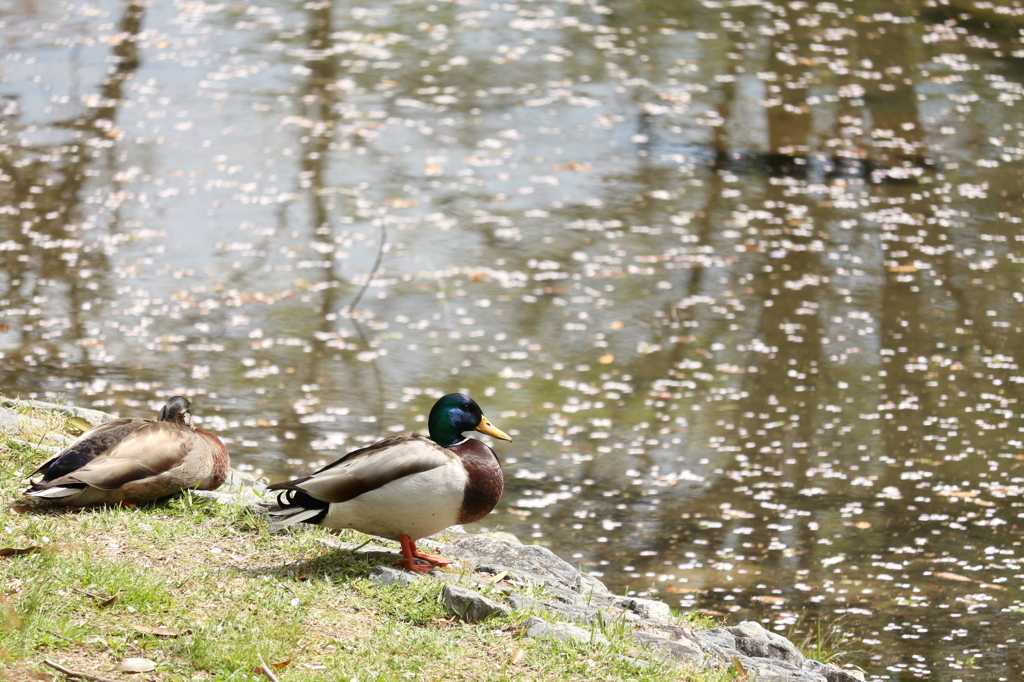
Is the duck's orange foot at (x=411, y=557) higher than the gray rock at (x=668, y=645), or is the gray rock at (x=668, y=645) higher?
the duck's orange foot at (x=411, y=557)

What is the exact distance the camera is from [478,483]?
14.1 ft

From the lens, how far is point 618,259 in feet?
33.8

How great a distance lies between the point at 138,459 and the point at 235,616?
3.53 feet

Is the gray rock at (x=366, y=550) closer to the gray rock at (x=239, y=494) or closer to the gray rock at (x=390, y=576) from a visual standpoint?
the gray rock at (x=390, y=576)

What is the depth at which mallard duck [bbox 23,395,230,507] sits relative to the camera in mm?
4461

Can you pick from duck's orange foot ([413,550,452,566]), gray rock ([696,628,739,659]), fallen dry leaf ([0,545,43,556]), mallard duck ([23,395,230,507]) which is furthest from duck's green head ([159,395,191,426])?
gray rock ([696,628,739,659])

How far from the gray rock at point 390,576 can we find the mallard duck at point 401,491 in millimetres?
98

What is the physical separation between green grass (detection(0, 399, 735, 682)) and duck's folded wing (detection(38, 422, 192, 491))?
0.50 feet

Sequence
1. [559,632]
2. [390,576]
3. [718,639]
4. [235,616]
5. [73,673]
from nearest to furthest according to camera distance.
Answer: [73,673] < [235,616] < [559,632] < [390,576] < [718,639]

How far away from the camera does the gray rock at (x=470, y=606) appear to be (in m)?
4.04

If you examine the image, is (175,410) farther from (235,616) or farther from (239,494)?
(235,616)

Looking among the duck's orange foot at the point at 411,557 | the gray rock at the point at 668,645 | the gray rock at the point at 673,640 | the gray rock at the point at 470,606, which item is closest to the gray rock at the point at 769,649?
the gray rock at the point at 673,640

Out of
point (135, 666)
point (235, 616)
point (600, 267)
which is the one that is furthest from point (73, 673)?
point (600, 267)

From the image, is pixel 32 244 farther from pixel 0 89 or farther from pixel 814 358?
pixel 814 358
